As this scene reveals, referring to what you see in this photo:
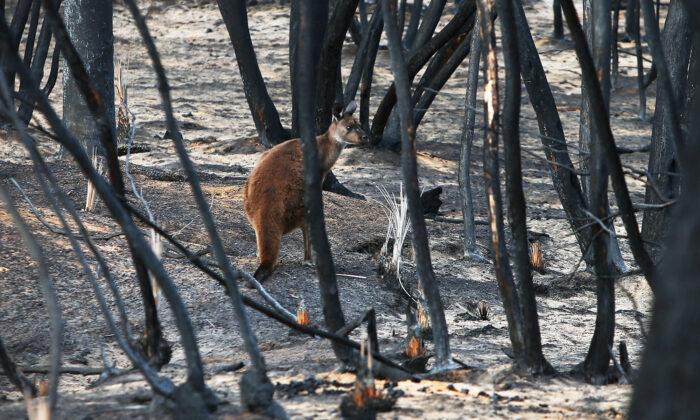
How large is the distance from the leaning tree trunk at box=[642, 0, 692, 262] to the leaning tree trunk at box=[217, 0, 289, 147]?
13.3 feet

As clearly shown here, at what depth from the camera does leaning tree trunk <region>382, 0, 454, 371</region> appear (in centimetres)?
320

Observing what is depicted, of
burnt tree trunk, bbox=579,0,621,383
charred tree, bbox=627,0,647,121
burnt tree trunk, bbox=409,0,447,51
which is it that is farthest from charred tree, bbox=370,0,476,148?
charred tree, bbox=627,0,647,121

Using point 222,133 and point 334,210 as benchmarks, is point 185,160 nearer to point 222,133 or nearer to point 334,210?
point 334,210

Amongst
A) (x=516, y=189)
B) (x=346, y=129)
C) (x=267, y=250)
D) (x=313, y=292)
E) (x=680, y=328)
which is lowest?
(x=313, y=292)

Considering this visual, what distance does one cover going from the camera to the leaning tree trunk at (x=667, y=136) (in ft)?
16.8

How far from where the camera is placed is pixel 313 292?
17.2ft

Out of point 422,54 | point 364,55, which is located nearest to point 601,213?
point 422,54

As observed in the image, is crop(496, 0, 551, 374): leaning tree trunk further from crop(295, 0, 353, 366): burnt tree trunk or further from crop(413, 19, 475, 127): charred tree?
crop(413, 19, 475, 127): charred tree

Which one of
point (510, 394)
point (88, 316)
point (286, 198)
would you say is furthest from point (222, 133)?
point (510, 394)

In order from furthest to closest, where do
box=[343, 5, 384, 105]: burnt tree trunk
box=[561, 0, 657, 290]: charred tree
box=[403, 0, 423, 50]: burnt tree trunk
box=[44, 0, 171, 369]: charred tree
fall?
box=[403, 0, 423, 50]: burnt tree trunk, box=[343, 5, 384, 105]: burnt tree trunk, box=[561, 0, 657, 290]: charred tree, box=[44, 0, 171, 369]: charred tree

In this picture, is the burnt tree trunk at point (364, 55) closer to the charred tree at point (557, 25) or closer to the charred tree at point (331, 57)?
the charred tree at point (331, 57)

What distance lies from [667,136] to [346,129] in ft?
9.06

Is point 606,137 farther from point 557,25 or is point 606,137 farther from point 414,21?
point 557,25

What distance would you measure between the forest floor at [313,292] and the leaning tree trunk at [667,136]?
2.24 feet
